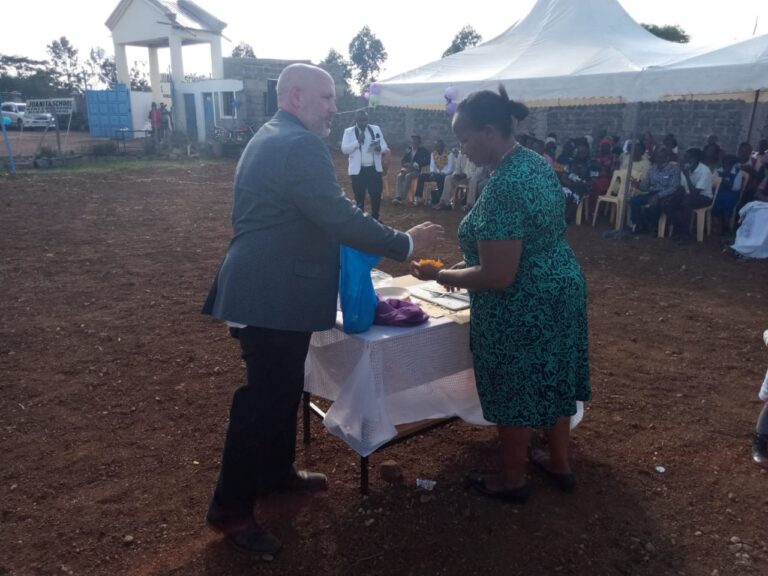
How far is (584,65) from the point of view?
8.41 meters

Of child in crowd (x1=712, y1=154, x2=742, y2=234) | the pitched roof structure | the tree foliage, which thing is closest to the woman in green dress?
child in crowd (x1=712, y1=154, x2=742, y2=234)

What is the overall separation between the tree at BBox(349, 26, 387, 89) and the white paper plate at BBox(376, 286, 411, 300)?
53.4 m

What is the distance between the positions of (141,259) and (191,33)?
22088mm

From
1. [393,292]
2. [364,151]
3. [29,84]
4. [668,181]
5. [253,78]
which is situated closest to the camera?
[393,292]

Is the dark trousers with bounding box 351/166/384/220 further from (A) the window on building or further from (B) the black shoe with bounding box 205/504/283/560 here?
(A) the window on building

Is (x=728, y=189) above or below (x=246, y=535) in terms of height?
above

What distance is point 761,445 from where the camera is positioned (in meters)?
3.08

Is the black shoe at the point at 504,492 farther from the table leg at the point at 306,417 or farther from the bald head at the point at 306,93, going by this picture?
the bald head at the point at 306,93

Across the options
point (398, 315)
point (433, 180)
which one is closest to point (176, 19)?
point (433, 180)

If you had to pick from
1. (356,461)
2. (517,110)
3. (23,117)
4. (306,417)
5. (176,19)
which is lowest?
(356,461)

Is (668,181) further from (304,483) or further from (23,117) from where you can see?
(23,117)

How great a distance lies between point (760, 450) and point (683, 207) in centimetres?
604

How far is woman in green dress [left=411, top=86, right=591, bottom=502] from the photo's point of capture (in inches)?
89.8

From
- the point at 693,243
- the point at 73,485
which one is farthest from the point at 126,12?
the point at 73,485
